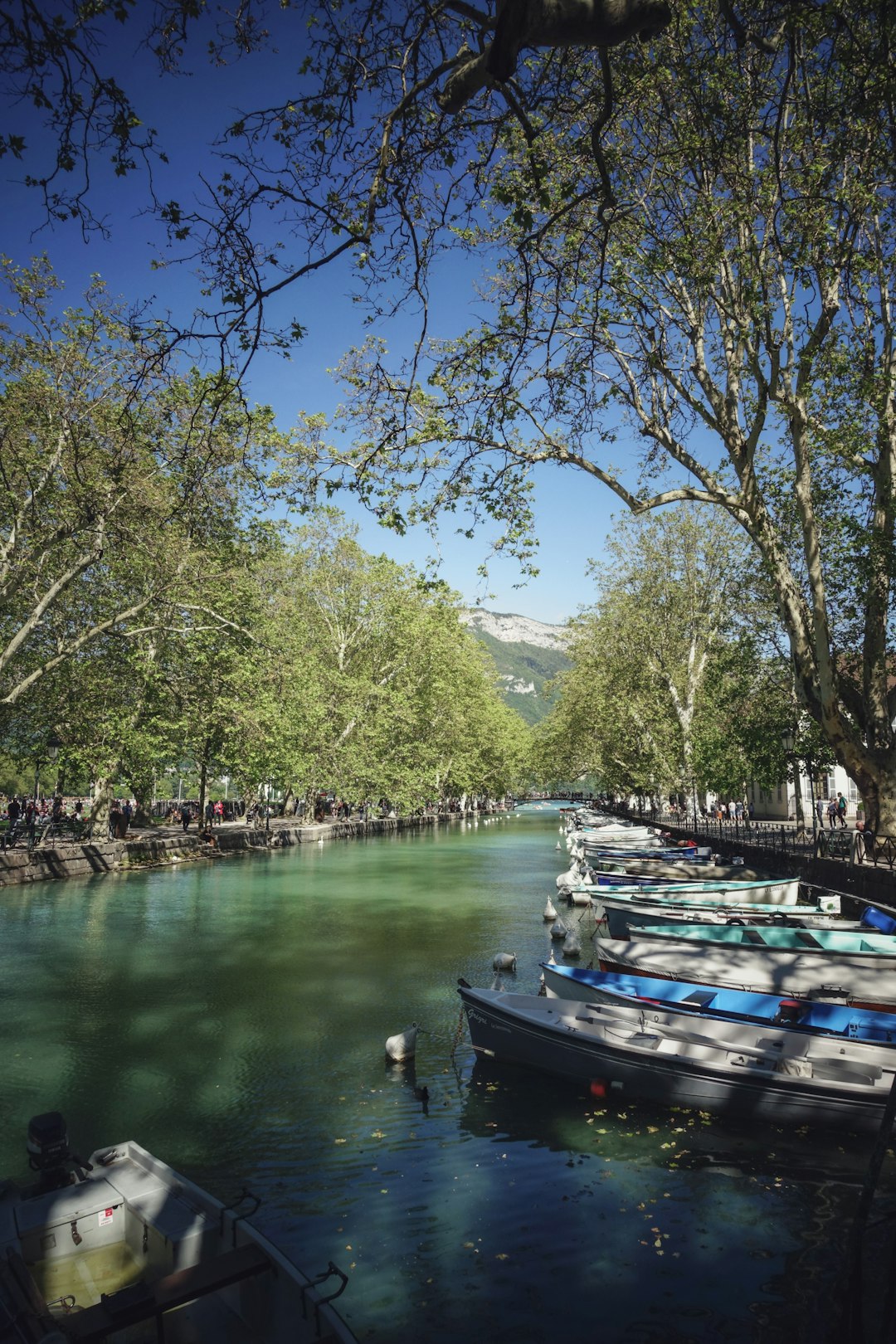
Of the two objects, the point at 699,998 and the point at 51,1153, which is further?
the point at 699,998

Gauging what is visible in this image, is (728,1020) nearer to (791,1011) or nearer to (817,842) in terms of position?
(791,1011)

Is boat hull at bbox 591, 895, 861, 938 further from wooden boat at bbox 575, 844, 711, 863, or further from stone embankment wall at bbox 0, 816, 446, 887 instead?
stone embankment wall at bbox 0, 816, 446, 887

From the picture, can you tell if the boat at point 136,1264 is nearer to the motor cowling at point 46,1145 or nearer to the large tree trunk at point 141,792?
the motor cowling at point 46,1145

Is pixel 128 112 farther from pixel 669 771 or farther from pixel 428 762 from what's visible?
pixel 428 762

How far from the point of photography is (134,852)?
3098 centimetres

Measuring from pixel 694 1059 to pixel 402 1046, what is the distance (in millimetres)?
3682

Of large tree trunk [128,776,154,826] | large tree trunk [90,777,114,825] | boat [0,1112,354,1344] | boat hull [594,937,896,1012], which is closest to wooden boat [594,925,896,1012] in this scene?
boat hull [594,937,896,1012]

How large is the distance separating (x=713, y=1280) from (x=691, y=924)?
385 inches

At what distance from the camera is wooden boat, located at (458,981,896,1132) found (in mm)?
7680

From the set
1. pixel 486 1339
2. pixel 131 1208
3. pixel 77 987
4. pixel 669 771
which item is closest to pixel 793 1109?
pixel 486 1339

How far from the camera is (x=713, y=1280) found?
→ 5.62 m

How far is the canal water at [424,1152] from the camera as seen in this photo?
5.45 metres

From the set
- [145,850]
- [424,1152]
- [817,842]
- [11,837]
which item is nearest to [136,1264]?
[424,1152]

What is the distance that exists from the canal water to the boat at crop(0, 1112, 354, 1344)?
1029 mm
